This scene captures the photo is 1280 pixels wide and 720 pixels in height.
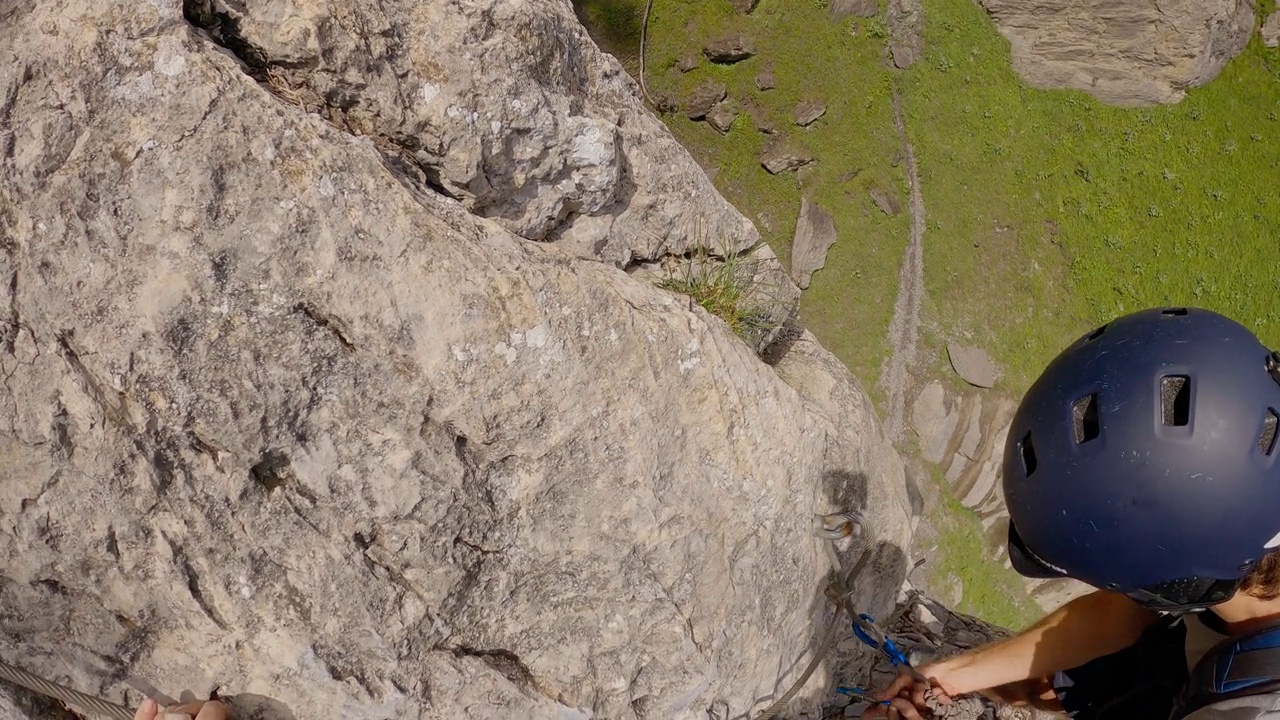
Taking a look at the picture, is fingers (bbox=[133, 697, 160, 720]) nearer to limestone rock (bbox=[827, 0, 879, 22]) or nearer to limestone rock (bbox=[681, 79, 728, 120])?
limestone rock (bbox=[681, 79, 728, 120])

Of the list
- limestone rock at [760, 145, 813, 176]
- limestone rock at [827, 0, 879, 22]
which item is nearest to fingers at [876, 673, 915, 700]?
limestone rock at [760, 145, 813, 176]

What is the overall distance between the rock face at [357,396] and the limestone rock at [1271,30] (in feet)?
27.1

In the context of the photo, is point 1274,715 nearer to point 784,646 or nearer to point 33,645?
point 784,646

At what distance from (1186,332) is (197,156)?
4416 mm

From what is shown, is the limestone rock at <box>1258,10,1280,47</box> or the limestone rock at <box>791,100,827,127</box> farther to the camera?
the limestone rock at <box>1258,10,1280,47</box>

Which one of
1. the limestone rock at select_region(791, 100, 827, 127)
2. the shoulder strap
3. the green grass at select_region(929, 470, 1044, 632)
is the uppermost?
the limestone rock at select_region(791, 100, 827, 127)

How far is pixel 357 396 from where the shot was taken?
2.96m

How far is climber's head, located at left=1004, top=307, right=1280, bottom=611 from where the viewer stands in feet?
10.1

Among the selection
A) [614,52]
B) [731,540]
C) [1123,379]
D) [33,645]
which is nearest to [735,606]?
[731,540]

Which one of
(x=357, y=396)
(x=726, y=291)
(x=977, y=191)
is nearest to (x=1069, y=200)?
(x=977, y=191)

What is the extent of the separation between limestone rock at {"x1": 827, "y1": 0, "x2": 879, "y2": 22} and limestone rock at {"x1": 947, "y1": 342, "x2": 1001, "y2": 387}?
3382 millimetres

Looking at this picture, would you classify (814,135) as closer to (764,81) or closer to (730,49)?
(764,81)

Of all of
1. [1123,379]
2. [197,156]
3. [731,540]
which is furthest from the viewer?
[731,540]

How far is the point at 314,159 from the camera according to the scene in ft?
9.25
